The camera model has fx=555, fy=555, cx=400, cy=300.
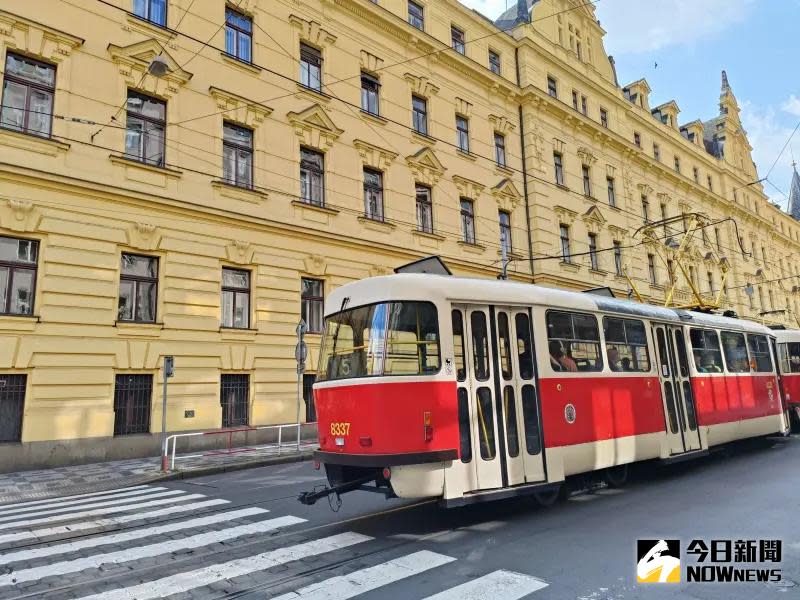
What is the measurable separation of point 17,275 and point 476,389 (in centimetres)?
1137

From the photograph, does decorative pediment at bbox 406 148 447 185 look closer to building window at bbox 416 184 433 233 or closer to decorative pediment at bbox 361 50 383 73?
building window at bbox 416 184 433 233

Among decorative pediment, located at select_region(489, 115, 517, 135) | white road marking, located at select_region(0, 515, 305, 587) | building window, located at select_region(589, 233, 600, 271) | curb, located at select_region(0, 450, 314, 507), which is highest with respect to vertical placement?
decorative pediment, located at select_region(489, 115, 517, 135)

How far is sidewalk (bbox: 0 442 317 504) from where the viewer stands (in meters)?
10.2

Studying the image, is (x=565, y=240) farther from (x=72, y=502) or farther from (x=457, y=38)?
(x=72, y=502)

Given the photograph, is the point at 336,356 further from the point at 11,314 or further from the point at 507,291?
the point at 11,314

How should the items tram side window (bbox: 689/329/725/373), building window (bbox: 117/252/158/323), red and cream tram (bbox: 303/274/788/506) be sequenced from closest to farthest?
red and cream tram (bbox: 303/274/788/506)
tram side window (bbox: 689/329/725/373)
building window (bbox: 117/252/158/323)

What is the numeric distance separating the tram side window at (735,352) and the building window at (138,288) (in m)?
13.7

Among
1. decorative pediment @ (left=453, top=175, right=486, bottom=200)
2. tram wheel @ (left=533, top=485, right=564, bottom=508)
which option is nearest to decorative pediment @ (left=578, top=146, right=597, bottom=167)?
decorative pediment @ (left=453, top=175, right=486, bottom=200)

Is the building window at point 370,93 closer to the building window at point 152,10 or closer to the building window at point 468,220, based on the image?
the building window at point 468,220

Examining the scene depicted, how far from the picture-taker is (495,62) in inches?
1036

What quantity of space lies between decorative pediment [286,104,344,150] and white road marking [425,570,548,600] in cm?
1573

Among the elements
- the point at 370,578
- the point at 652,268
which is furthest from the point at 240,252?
the point at 652,268

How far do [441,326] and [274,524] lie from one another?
3263 millimetres

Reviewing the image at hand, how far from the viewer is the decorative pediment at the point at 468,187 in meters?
22.8
